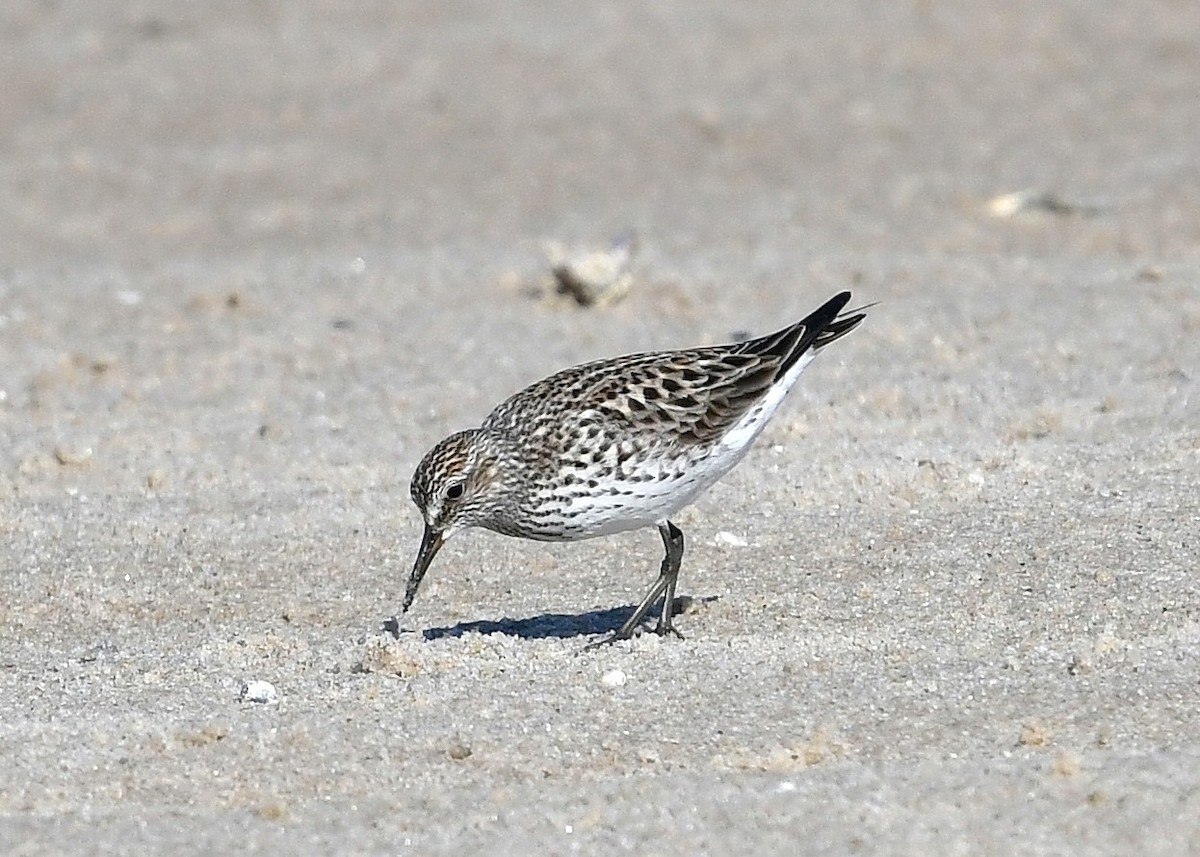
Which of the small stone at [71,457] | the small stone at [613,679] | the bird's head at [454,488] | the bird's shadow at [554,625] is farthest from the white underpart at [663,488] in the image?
the small stone at [71,457]

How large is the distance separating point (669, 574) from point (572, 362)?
3.46m

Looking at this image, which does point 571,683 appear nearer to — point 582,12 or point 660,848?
point 660,848

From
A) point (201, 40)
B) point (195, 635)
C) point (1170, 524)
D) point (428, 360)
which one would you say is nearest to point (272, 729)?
point (195, 635)

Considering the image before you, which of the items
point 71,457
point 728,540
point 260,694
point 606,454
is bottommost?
point 71,457

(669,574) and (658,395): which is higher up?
(658,395)

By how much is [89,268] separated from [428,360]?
3341 millimetres

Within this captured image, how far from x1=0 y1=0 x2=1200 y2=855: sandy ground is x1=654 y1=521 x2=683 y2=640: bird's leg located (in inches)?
3.8

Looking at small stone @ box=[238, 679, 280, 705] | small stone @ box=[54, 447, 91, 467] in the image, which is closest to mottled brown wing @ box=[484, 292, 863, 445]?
small stone @ box=[238, 679, 280, 705]

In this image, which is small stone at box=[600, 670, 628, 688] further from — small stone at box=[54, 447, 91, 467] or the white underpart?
small stone at box=[54, 447, 91, 467]

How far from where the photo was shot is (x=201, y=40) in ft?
56.6

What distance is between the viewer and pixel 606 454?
21.7 feet

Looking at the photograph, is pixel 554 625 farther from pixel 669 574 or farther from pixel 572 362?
pixel 572 362

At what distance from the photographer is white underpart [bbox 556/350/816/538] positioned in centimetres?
661

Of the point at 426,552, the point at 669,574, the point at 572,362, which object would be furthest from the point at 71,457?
the point at 669,574
